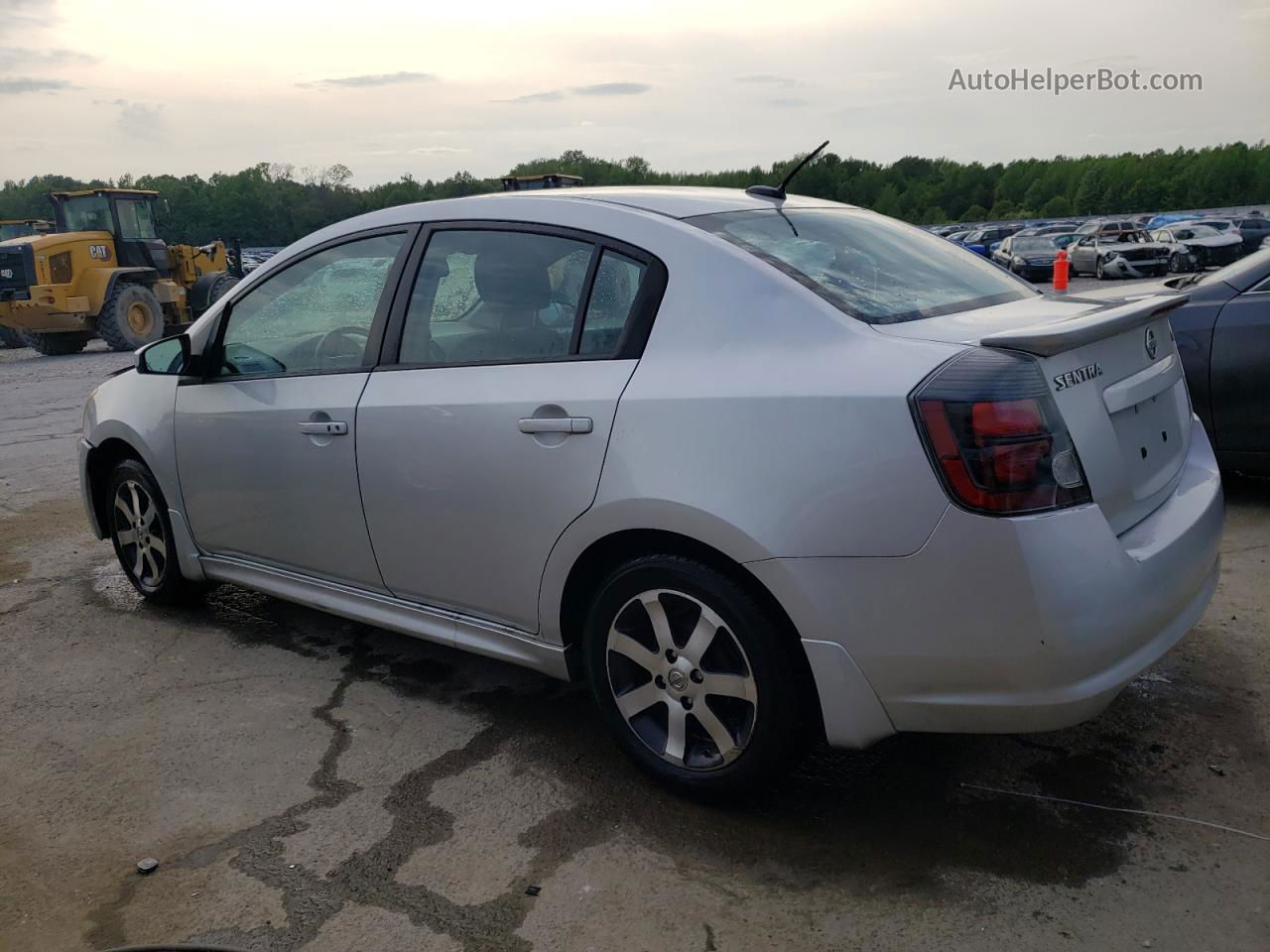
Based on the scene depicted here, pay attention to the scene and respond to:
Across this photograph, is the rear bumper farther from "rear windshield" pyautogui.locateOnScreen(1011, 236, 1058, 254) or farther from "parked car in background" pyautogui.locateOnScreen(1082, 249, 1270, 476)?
"rear windshield" pyautogui.locateOnScreen(1011, 236, 1058, 254)

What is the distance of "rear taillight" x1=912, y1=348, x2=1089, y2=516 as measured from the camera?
7.44ft

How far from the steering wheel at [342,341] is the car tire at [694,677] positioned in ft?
4.12

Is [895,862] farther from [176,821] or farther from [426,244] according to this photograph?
[426,244]

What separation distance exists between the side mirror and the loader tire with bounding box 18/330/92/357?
18.0 m

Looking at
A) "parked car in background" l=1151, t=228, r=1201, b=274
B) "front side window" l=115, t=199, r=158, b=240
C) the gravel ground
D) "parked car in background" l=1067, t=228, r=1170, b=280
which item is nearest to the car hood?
"parked car in background" l=1151, t=228, r=1201, b=274

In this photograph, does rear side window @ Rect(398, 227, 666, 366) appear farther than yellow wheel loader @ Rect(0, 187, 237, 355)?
No

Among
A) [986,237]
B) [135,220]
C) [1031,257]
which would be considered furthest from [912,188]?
[135,220]

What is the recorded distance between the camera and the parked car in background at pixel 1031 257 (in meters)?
31.0

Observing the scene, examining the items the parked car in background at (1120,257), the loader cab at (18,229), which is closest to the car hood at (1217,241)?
the parked car in background at (1120,257)

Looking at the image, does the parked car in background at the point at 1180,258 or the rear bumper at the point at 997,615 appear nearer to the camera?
the rear bumper at the point at 997,615

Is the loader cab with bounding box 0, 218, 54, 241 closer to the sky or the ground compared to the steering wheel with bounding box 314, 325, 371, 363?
closer to the sky

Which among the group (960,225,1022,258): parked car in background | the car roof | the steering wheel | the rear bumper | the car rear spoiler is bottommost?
(960,225,1022,258): parked car in background

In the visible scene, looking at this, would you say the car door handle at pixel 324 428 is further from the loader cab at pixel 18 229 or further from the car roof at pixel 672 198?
the loader cab at pixel 18 229

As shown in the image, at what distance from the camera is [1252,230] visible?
3575 centimetres
